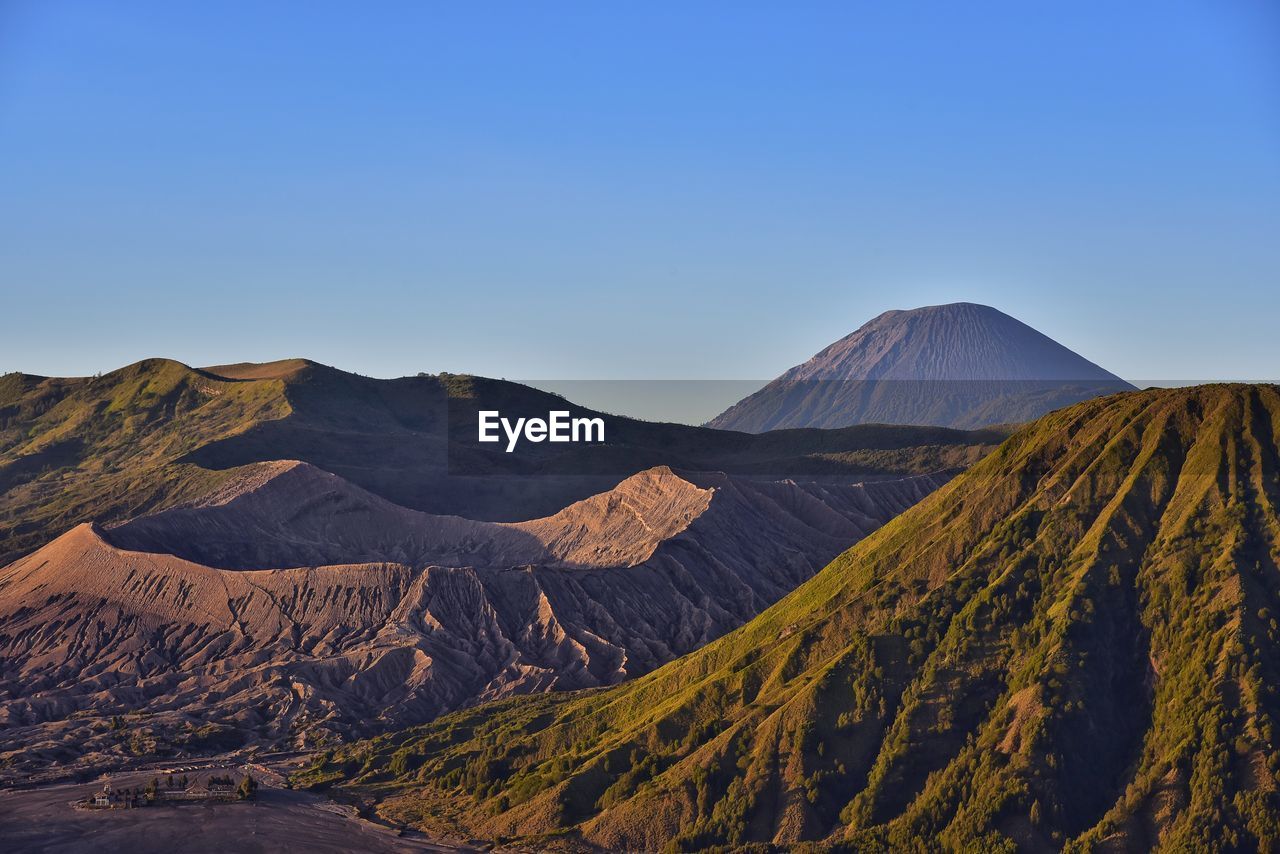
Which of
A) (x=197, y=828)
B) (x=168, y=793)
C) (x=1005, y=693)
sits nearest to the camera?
(x=1005, y=693)

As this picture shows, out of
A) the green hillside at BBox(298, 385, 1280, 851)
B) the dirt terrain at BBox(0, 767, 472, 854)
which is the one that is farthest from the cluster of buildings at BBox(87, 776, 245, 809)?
the green hillside at BBox(298, 385, 1280, 851)

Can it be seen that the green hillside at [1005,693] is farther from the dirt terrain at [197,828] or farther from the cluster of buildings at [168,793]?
the cluster of buildings at [168,793]

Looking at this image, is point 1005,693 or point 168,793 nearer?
point 1005,693

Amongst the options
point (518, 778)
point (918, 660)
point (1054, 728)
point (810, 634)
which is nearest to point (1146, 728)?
point (1054, 728)

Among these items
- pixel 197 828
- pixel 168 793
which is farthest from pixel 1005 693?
pixel 168 793

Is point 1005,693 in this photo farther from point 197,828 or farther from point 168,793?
point 168,793

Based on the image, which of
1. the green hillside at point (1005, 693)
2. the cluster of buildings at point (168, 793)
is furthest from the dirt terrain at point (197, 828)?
the green hillside at point (1005, 693)

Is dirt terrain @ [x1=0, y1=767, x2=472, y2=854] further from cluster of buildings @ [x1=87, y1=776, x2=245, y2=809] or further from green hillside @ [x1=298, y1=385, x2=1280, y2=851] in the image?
green hillside @ [x1=298, y1=385, x2=1280, y2=851]

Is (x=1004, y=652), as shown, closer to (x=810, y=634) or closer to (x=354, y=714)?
(x=810, y=634)
